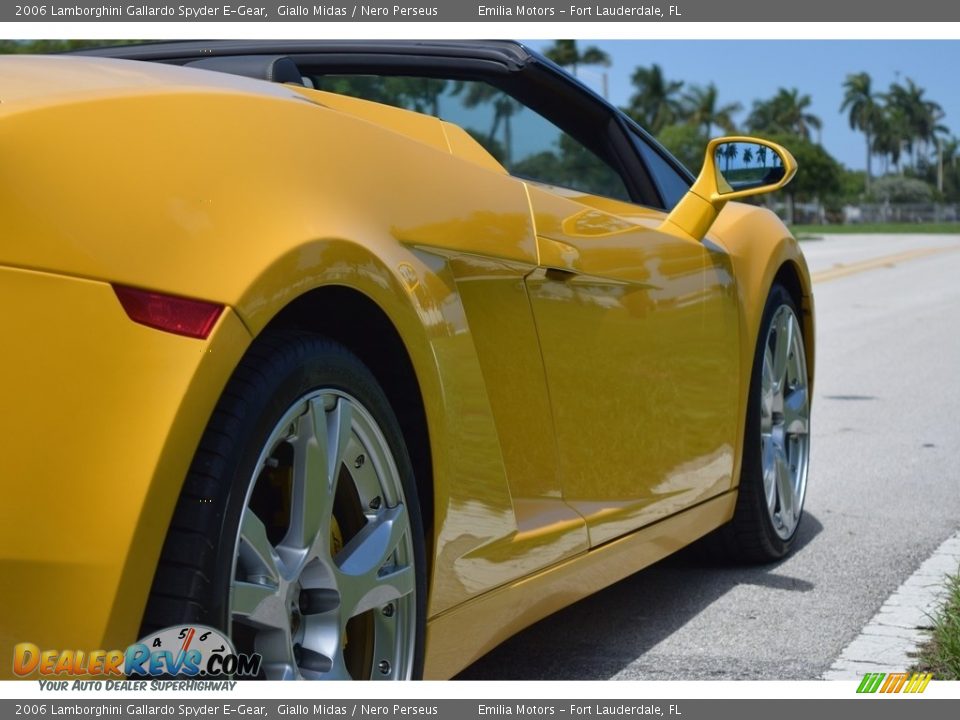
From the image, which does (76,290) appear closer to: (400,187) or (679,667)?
(400,187)

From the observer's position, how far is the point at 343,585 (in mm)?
2160

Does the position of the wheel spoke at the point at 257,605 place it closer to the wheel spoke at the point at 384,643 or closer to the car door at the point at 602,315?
the wheel spoke at the point at 384,643

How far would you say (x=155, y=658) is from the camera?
5.84 ft

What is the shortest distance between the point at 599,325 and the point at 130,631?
159cm

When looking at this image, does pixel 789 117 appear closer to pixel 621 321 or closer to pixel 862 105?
pixel 862 105

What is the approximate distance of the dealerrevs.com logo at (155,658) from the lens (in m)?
1.71

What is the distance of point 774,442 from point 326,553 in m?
2.76

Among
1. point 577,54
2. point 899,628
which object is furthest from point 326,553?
point 577,54

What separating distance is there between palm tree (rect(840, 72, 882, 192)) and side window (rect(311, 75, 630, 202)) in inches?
5138

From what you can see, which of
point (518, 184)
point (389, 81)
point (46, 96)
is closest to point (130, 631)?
point (46, 96)

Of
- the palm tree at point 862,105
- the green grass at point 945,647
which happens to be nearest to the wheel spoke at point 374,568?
the green grass at point 945,647

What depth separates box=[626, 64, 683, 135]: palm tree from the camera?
10606 centimetres

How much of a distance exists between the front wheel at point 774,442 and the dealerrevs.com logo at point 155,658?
2.68 meters

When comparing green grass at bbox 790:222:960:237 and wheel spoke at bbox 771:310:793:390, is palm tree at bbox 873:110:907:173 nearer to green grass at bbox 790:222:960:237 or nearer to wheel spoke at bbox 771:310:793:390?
green grass at bbox 790:222:960:237
